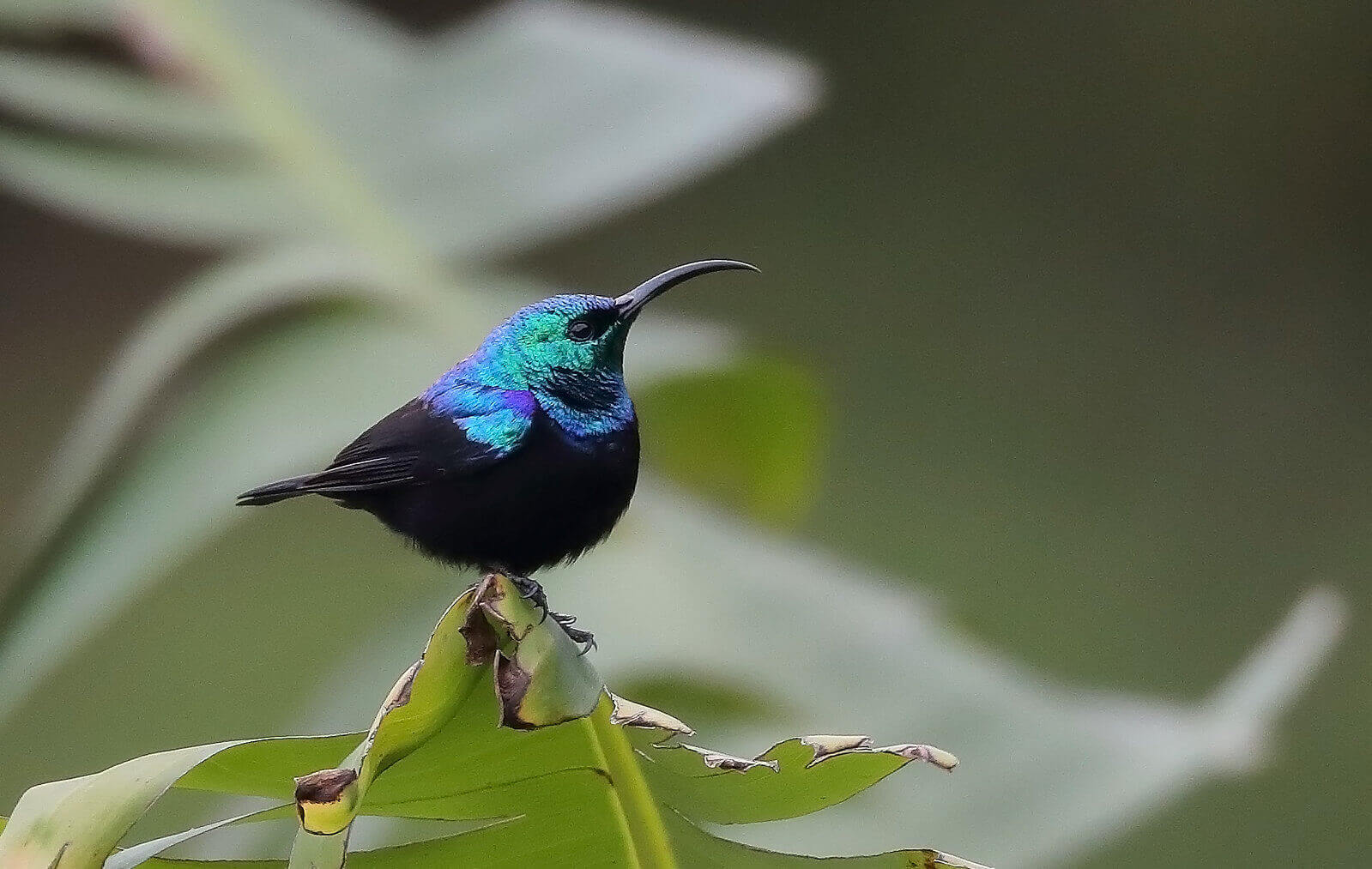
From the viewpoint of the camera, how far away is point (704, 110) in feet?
4.42

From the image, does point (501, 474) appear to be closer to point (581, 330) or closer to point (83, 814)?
point (581, 330)

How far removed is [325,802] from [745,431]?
0.94m

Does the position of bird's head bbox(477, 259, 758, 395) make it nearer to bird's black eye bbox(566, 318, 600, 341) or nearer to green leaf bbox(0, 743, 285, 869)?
bird's black eye bbox(566, 318, 600, 341)

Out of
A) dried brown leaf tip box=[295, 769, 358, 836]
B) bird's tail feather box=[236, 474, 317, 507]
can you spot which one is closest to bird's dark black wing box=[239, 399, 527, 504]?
bird's tail feather box=[236, 474, 317, 507]

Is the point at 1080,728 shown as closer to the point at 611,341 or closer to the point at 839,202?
the point at 611,341

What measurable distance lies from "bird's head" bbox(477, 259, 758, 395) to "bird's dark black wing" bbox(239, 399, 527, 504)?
0.08 meters

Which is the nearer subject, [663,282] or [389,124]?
[663,282]

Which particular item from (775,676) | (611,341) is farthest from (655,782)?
(775,676)

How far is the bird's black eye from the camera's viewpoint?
0.82m

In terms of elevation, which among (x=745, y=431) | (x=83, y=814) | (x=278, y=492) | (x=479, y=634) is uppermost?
(x=745, y=431)

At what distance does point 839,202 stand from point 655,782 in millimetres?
2607

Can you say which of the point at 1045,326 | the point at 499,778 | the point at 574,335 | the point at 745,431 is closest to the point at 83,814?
the point at 499,778

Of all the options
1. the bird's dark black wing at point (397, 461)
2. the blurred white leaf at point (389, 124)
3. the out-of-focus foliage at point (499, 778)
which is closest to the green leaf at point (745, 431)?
the blurred white leaf at point (389, 124)

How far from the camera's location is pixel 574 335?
82 centimetres
